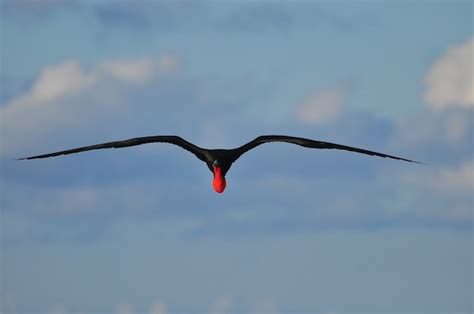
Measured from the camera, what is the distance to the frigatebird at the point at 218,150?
2633cm

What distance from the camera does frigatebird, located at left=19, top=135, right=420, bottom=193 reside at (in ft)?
86.4

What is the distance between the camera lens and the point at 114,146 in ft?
90.1

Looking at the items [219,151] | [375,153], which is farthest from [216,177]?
[375,153]

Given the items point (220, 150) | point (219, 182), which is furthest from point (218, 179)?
point (220, 150)

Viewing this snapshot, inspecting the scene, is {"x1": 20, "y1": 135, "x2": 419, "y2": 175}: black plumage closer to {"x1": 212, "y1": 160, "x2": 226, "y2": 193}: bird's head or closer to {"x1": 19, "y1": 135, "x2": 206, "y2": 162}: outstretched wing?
{"x1": 19, "y1": 135, "x2": 206, "y2": 162}: outstretched wing

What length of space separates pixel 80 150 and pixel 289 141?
7.55 m

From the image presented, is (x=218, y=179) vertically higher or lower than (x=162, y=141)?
lower

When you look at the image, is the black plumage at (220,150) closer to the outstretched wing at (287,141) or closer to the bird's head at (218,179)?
the outstretched wing at (287,141)

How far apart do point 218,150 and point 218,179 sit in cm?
161

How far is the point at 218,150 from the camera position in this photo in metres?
27.2

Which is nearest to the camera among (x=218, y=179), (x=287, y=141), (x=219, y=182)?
(x=219, y=182)

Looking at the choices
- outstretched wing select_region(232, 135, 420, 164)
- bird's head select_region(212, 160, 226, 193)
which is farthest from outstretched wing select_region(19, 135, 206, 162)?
outstretched wing select_region(232, 135, 420, 164)

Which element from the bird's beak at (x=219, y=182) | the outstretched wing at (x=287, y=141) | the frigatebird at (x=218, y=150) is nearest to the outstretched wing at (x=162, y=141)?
the frigatebird at (x=218, y=150)

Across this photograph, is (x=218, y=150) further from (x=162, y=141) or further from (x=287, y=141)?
(x=287, y=141)
